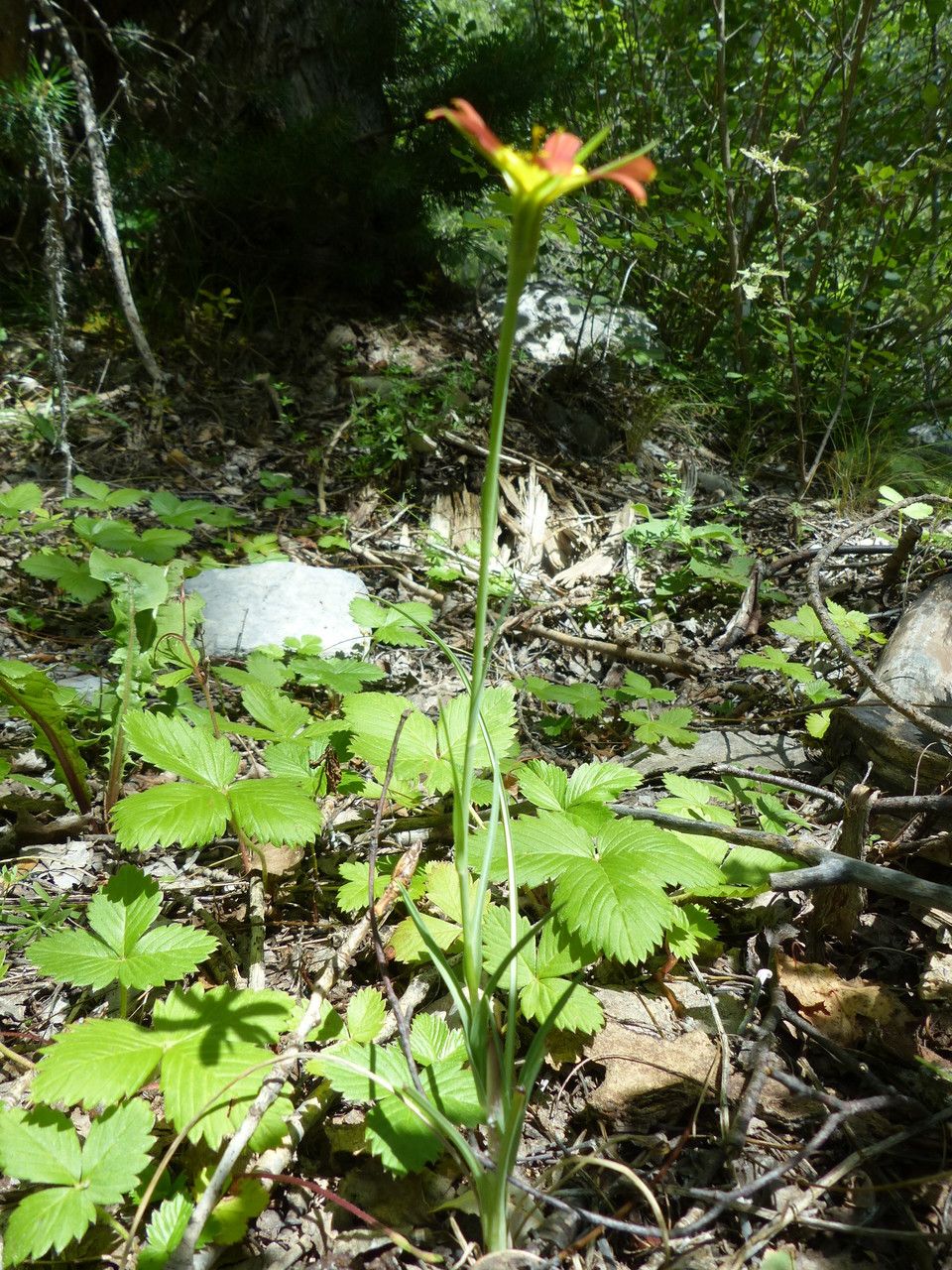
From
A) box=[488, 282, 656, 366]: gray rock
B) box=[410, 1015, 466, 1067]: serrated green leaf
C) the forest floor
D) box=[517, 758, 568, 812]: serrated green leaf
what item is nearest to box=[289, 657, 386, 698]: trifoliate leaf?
Result: the forest floor

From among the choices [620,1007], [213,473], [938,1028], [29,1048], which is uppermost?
[213,473]

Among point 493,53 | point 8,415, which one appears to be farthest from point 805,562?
point 8,415

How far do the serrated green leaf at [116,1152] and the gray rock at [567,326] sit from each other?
13.4 feet

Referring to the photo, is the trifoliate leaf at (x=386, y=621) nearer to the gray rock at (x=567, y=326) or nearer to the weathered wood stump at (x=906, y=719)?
the weathered wood stump at (x=906, y=719)

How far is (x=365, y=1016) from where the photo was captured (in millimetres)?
1021

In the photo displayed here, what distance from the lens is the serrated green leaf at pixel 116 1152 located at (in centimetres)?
77

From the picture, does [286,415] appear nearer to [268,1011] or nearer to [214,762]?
[214,762]

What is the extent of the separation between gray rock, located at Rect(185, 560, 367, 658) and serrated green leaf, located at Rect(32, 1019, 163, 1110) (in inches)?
58.4

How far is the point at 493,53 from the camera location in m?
3.47

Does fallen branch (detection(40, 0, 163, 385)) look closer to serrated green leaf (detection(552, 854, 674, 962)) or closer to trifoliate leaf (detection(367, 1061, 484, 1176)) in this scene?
serrated green leaf (detection(552, 854, 674, 962))

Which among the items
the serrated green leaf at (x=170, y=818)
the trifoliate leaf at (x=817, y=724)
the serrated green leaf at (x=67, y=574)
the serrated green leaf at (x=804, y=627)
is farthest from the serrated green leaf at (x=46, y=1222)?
the serrated green leaf at (x=804, y=627)

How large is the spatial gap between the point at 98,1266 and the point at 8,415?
12.3 feet

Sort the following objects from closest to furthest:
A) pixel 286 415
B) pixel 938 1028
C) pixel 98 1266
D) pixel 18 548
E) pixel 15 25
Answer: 1. pixel 98 1266
2. pixel 938 1028
3. pixel 18 548
4. pixel 15 25
5. pixel 286 415

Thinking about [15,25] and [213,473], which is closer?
[15,25]
